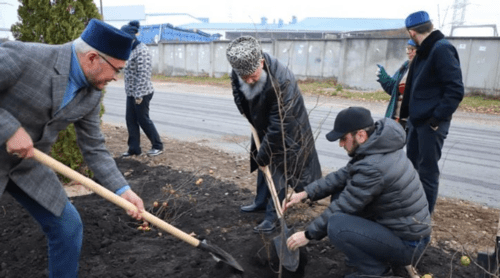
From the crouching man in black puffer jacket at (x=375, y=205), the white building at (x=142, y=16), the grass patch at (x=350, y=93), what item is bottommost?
the grass patch at (x=350, y=93)

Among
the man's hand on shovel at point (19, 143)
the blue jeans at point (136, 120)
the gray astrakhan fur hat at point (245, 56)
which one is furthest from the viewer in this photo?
the blue jeans at point (136, 120)

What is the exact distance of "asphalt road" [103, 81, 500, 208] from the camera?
17.7 ft

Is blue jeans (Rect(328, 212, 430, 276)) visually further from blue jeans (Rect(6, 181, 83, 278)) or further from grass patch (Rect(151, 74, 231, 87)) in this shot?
grass patch (Rect(151, 74, 231, 87))

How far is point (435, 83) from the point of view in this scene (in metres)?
3.64

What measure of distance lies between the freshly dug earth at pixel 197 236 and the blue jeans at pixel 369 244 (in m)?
0.34

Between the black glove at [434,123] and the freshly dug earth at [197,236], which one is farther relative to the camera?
the black glove at [434,123]

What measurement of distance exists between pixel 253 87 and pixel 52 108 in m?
1.58

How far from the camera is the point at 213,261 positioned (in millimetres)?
3088

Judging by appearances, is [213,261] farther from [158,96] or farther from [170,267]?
[158,96]

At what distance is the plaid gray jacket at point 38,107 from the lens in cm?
194

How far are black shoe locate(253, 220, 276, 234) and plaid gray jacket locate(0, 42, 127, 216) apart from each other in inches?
68.4

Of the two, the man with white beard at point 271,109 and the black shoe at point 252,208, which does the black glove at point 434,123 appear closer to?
the man with white beard at point 271,109

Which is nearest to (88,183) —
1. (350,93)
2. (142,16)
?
(350,93)

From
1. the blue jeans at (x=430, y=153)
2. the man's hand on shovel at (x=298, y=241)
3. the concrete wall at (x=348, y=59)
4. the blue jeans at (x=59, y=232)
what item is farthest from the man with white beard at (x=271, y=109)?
the concrete wall at (x=348, y=59)
